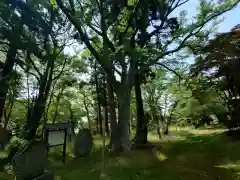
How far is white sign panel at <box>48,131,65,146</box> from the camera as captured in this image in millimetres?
10641

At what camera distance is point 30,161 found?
6.43m

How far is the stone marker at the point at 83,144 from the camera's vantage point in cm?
1179

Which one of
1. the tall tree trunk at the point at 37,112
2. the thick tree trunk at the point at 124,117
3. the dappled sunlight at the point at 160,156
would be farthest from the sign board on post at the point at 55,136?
the dappled sunlight at the point at 160,156

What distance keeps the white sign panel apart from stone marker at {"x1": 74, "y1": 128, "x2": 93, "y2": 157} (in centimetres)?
96

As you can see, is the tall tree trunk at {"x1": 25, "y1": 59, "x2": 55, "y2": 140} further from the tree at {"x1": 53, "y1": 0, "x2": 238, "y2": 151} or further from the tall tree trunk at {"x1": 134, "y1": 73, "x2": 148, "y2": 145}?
the tall tree trunk at {"x1": 134, "y1": 73, "x2": 148, "y2": 145}

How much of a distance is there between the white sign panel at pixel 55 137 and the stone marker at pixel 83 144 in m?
0.96

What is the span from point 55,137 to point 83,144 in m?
1.66

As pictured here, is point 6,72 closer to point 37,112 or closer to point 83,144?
point 37,112

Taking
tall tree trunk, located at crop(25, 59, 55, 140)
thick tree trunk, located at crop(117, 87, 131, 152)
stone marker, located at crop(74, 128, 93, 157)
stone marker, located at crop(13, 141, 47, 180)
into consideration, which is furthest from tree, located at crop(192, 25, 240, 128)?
stone marker, located at crop(13, 141, 47, 180)

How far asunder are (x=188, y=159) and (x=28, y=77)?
530 inches

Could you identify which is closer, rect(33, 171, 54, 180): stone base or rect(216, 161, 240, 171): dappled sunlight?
rect(33, 171, 54, 180): stone base

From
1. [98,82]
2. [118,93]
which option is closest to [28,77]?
[98,82]

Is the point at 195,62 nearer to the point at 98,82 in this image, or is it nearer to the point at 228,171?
the point at 228,171

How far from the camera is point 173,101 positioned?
2541 cm
